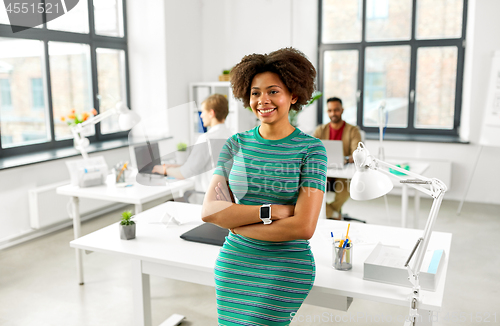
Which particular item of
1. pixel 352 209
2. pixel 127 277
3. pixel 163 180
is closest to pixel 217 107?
pixel 163 180

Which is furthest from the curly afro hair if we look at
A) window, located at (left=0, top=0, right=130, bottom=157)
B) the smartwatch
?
window, located at (left=0, top=0, right=130, bottom=157)

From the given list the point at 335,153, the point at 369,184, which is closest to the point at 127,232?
the point at 369,184

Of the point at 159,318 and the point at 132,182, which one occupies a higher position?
the point at 132,182

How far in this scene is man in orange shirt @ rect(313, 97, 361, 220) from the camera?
398cm

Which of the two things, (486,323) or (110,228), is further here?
(486,323)

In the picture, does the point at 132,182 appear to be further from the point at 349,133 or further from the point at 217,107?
the point at 349,133

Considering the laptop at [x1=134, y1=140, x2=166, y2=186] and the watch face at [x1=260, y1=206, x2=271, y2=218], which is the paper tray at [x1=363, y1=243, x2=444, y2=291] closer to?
the watch face at [x1=260, y1=206, x2=271, y2=218]

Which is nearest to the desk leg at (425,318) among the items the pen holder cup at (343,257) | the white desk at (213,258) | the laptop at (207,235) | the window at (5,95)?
the white desk at (213,258)

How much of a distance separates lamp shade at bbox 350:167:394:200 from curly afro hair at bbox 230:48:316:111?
1.17 feet

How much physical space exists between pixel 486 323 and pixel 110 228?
2173 millimetres

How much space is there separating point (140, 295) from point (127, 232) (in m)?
0.31

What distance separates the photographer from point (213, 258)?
1.88 m

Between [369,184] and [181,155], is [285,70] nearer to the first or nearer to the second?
[369,184]

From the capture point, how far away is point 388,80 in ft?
19.6
